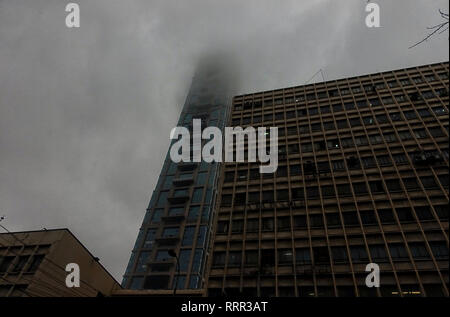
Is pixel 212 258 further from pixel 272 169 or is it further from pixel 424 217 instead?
pixel 424 217

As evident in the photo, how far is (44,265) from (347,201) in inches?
1455

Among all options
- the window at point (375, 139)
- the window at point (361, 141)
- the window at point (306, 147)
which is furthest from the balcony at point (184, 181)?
the window at point (375, 139)

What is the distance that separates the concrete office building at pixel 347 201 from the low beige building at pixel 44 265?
15361mm

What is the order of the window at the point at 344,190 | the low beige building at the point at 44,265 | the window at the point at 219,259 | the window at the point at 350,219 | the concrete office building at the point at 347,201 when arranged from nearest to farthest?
the low beige building at the point at 44,265, the concrete office building at the point at 347,201, the window at the point at 350,219, the window at the point at 219,259, the window at the point at 344,190

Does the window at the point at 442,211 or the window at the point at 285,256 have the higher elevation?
the window at the point at 442,211

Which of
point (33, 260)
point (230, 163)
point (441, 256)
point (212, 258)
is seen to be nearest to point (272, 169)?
point (230, 163)

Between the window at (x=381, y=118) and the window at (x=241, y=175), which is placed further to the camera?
the window at (x=241, y=175)

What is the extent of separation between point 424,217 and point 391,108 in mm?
19957

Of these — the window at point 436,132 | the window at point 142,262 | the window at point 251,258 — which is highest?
the window at point 436,132

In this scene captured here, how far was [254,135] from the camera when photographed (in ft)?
161

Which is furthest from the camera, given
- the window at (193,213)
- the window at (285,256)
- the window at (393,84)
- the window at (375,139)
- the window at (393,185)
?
the window at (193,213)

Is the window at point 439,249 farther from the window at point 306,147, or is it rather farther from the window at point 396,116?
the window at point 396,116

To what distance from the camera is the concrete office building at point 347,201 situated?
3002 cm
